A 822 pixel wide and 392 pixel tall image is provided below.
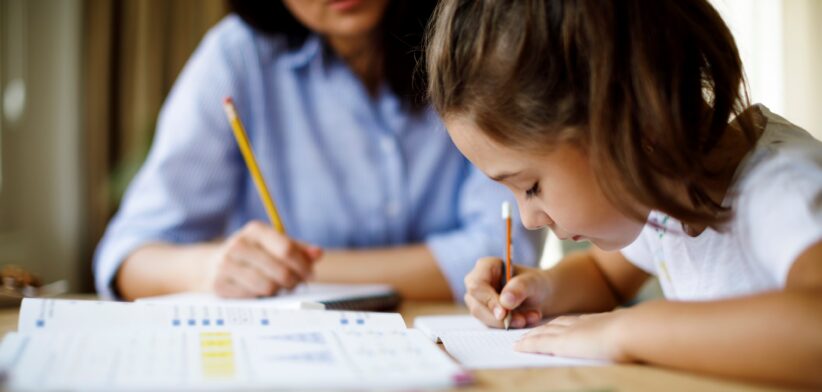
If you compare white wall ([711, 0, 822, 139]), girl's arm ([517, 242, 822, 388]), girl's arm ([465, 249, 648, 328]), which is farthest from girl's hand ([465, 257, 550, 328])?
white wall ([711, 0, 822, 139])

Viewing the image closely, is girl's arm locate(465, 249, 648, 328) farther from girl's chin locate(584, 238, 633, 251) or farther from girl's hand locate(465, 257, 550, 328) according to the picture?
girl's chin locate(584, 238, 633, 251)

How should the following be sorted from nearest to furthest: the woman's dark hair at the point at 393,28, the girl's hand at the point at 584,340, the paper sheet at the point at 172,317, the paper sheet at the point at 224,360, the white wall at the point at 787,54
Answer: the paper sheet at the point at 224,360 → the girl's hand at the point at 584,340 → the paper sheet at the point at 172,317 → the woman's dark hair at the point at 393,28 → the white wall at the point at 787,54

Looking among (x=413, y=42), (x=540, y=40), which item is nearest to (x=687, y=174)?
(x=540, y=40)

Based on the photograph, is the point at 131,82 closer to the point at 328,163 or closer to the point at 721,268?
the point at 328,163

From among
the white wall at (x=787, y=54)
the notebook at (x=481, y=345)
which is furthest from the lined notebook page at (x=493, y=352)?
the white wall at (x=787, y=54)

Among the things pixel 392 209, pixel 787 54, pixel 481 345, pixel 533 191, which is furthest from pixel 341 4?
pixel 787 54

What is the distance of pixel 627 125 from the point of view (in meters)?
0.71

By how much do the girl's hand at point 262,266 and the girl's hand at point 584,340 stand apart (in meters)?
0.43

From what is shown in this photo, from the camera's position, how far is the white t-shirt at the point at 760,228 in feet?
2.13

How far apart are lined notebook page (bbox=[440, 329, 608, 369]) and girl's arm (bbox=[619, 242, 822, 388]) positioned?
0.19 feet

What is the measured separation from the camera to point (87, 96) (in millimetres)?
2922

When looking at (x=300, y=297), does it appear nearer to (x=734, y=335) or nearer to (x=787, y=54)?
(x=734, y=335)

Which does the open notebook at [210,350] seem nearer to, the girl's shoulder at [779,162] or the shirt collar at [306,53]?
the girl's shoulder at [779,162]

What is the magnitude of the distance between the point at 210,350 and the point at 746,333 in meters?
0.42
